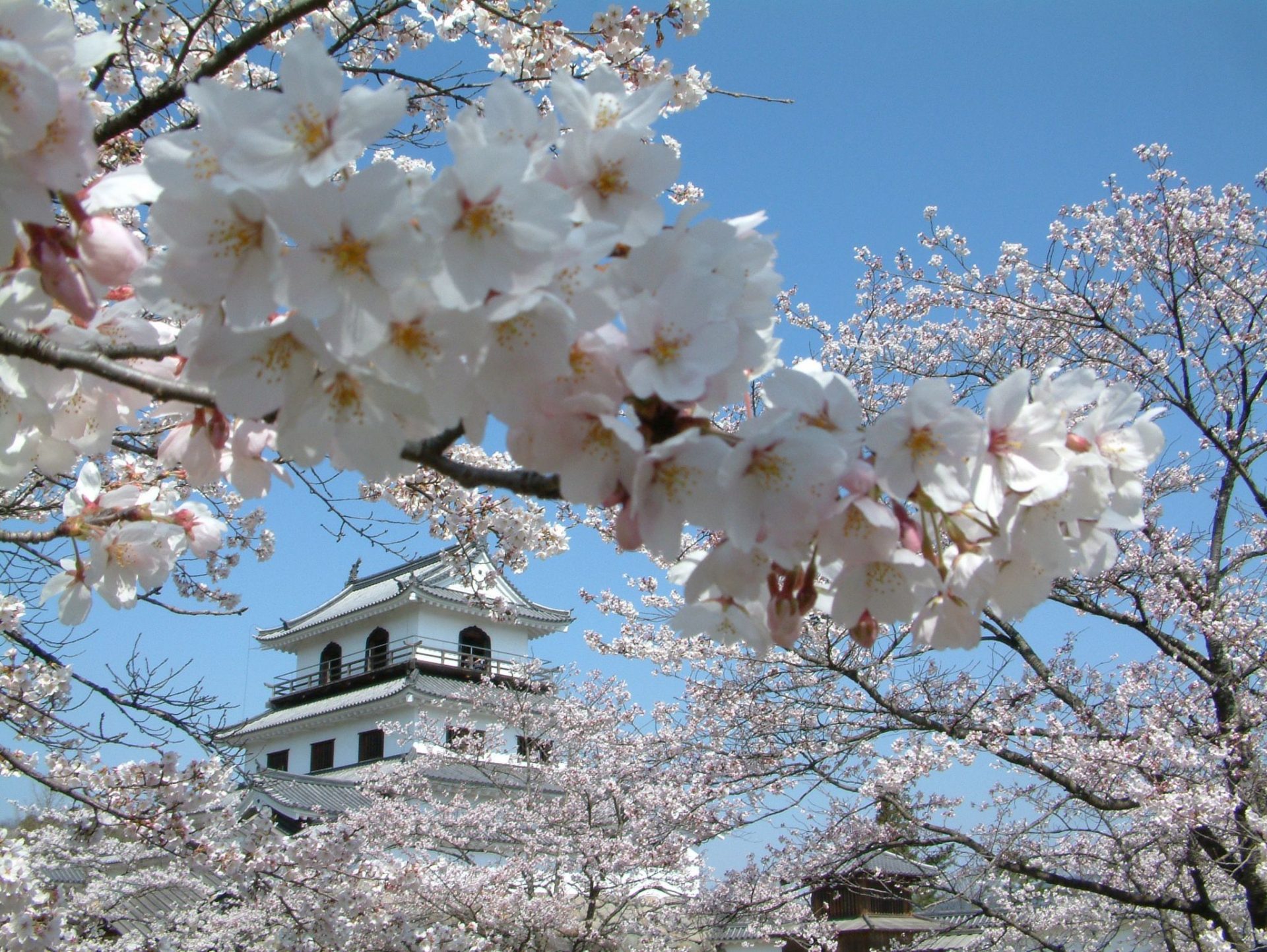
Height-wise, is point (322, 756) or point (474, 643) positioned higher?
point (474, 643)

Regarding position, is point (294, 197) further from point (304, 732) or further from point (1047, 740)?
point (304, 732)

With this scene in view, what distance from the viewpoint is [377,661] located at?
24062 mm

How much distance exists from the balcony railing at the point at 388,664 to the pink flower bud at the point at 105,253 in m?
20.3

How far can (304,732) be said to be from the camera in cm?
2406

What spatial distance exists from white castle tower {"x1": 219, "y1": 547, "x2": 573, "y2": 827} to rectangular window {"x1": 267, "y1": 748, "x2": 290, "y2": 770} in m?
0.04

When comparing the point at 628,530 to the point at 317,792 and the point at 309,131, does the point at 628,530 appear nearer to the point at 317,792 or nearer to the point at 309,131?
the point at 309,131

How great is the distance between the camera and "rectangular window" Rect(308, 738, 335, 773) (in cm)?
2316

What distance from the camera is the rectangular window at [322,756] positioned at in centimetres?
2316

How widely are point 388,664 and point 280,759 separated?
16.7 feet

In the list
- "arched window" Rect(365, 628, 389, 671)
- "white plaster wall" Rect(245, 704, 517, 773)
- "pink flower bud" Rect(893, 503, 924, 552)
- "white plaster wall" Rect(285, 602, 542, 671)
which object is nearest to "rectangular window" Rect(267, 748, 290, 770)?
"white plaster wall" Rect(245, 704, 517, 773)

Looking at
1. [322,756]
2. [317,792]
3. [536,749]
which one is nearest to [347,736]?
[322,756]

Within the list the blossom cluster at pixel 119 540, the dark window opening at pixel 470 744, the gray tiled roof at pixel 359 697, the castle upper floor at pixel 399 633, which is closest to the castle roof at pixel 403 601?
the castle upper floor at pixel 399 633

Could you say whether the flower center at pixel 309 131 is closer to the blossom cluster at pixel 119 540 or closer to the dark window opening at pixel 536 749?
the blossom cluster at pixel 119 540

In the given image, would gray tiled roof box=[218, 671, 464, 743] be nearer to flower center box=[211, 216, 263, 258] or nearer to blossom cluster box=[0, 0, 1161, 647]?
blossom cluster box=[0, 0, 1161, 647]
